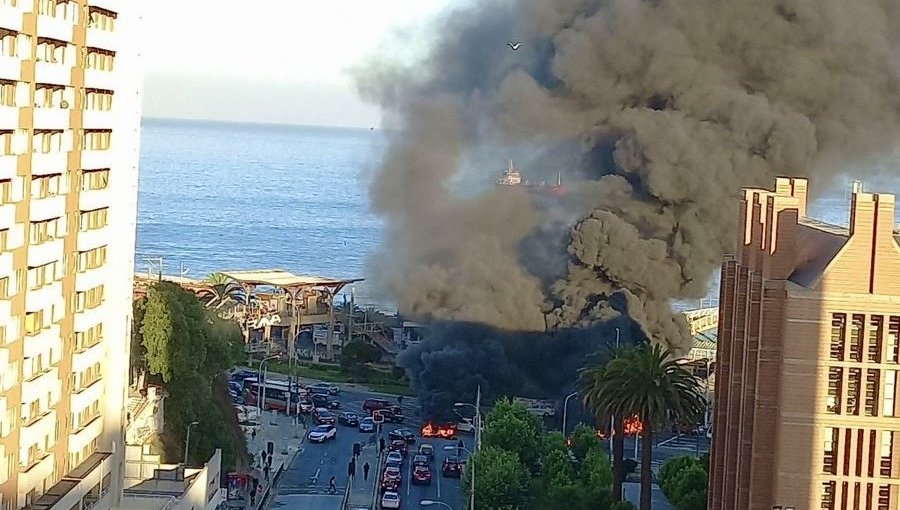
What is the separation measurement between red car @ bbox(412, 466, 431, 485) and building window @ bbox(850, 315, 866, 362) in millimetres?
20003

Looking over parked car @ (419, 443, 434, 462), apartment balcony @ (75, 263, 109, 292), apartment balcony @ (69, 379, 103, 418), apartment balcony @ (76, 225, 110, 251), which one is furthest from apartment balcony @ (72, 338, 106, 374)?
parked car @ (419, 443, 434, 462)

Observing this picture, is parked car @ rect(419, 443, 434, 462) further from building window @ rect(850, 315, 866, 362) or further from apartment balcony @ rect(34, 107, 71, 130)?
building window @ rect(850, 315, 866, 362)

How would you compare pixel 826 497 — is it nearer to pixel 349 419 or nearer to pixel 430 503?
pixel 430 503

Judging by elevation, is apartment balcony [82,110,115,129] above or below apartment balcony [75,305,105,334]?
above

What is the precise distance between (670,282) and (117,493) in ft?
96.8

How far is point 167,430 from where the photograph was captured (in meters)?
Answer: 33.6

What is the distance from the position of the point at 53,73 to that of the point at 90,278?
386 cm

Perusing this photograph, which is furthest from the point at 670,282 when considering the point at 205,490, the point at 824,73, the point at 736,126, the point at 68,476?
the point at 68,476

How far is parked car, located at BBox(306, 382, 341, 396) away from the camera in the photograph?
2096 inches

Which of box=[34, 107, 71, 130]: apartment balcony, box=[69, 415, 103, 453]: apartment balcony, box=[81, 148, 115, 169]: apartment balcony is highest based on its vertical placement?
box=[34, 107, 71, 130]: apartment balcony

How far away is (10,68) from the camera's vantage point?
18.2 meters

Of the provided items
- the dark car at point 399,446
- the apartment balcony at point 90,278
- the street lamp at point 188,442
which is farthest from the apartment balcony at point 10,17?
the dark car at point 399,446

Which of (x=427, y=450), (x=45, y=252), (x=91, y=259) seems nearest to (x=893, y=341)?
(x=45, y=252)

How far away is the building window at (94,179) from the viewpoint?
22.1 m
